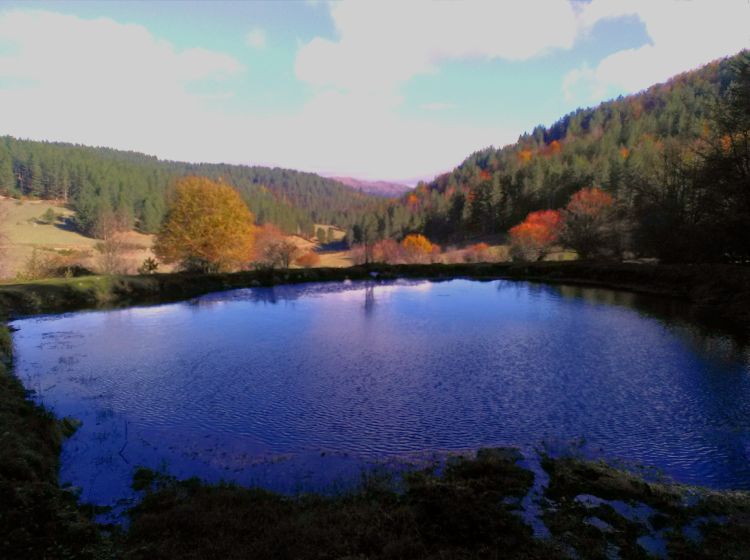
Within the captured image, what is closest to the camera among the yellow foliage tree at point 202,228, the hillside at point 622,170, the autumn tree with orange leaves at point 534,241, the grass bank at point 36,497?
the grass bank at point 36,497

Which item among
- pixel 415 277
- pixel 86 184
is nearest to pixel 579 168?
pixel 415 277

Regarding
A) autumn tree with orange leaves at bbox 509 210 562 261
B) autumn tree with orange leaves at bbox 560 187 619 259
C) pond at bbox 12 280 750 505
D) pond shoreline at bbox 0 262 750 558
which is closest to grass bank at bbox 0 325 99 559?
pond shoreline at bbox 0 262 750 558

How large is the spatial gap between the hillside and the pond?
15430mm

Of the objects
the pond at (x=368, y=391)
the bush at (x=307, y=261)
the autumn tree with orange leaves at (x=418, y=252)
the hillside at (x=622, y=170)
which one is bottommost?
the pond at (x=368, y=391)

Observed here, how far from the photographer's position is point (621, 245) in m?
41.2

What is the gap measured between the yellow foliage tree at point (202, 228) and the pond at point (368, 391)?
1709cm

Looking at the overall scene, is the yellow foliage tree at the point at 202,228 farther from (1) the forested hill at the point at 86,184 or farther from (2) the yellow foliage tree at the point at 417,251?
(1) the forested hill at the point at 86,184

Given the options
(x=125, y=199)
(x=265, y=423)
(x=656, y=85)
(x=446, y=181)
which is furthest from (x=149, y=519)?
(x=656, y=85)

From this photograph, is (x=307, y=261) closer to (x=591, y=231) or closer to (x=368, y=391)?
(x=591, y=231)

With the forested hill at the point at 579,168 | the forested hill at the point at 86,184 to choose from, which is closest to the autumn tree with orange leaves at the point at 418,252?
the forested hill at the point at 579,168

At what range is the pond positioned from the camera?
26.1 feet

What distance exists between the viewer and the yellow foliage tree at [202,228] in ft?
125

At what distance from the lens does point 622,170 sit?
6900cm

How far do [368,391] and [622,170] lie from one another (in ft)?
235
